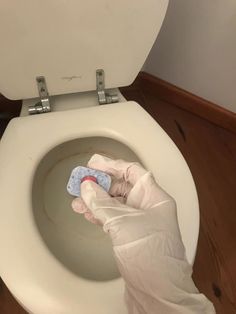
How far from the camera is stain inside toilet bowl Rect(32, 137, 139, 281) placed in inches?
29.0

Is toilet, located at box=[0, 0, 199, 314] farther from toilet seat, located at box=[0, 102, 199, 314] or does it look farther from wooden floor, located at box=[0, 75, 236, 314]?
wooden floor, located at box=[0, 75, 236, 314]

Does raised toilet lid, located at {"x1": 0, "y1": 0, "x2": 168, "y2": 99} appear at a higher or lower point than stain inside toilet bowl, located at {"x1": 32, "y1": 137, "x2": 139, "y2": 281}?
higher

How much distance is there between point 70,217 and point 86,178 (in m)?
0.18

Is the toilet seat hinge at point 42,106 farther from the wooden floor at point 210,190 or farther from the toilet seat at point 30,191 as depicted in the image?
the wooden floor at point 210,190

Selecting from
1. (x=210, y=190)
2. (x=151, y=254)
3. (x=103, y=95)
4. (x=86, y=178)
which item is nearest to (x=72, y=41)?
(x=103, y=95)

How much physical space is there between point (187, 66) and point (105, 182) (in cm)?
61

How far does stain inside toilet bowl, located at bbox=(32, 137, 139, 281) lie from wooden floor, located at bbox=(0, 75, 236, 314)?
29cm

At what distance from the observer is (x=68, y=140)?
77 cm

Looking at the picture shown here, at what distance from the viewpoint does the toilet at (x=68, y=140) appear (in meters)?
0.62

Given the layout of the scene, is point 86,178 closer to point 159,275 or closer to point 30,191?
point 30,191

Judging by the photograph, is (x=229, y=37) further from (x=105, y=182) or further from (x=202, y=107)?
(x=105, y=182)

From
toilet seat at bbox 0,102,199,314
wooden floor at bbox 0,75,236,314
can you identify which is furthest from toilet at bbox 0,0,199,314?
wooden floor at bbox 0,75,236,314

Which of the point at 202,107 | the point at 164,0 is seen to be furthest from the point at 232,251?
the point at 164,0

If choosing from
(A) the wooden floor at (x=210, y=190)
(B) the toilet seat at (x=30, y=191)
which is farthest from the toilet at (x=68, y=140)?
(A) the wooden floor at (x=210, y=190)
